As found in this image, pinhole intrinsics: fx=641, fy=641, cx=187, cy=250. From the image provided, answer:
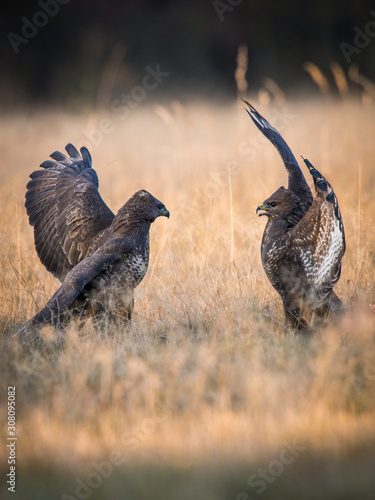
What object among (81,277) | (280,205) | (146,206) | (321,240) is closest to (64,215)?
(146,206)

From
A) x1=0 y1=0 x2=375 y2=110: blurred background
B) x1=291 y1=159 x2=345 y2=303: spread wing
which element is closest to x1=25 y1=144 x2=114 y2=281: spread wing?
x1=291 y1=159 x2=345 y2=303: spread wing

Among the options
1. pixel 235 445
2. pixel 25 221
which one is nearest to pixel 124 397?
pixel 235 445

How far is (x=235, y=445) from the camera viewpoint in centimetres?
344

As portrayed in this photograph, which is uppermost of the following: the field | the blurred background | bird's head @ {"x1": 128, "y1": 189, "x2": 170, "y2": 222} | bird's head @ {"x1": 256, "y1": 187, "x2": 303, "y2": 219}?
the blurred background

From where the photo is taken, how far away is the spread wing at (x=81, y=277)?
4.94 metres

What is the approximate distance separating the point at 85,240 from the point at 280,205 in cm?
189

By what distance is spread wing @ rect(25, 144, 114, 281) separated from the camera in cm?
611

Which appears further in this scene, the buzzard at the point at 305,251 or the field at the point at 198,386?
the buzzard at the point at 305,251

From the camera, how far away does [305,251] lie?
502 centimetres

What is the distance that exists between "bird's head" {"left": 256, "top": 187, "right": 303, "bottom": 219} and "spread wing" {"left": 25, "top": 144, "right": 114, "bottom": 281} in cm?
162

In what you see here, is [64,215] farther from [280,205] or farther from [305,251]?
A: [305,251]

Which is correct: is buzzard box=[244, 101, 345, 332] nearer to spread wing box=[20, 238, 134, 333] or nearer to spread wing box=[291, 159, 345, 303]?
spread wing box=[291, 159, 345, 303]

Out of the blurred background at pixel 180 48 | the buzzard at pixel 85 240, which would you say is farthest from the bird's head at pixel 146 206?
the blurred background at pixel 180 48

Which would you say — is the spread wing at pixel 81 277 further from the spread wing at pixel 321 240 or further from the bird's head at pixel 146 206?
the spread wing at pixel 321 240
